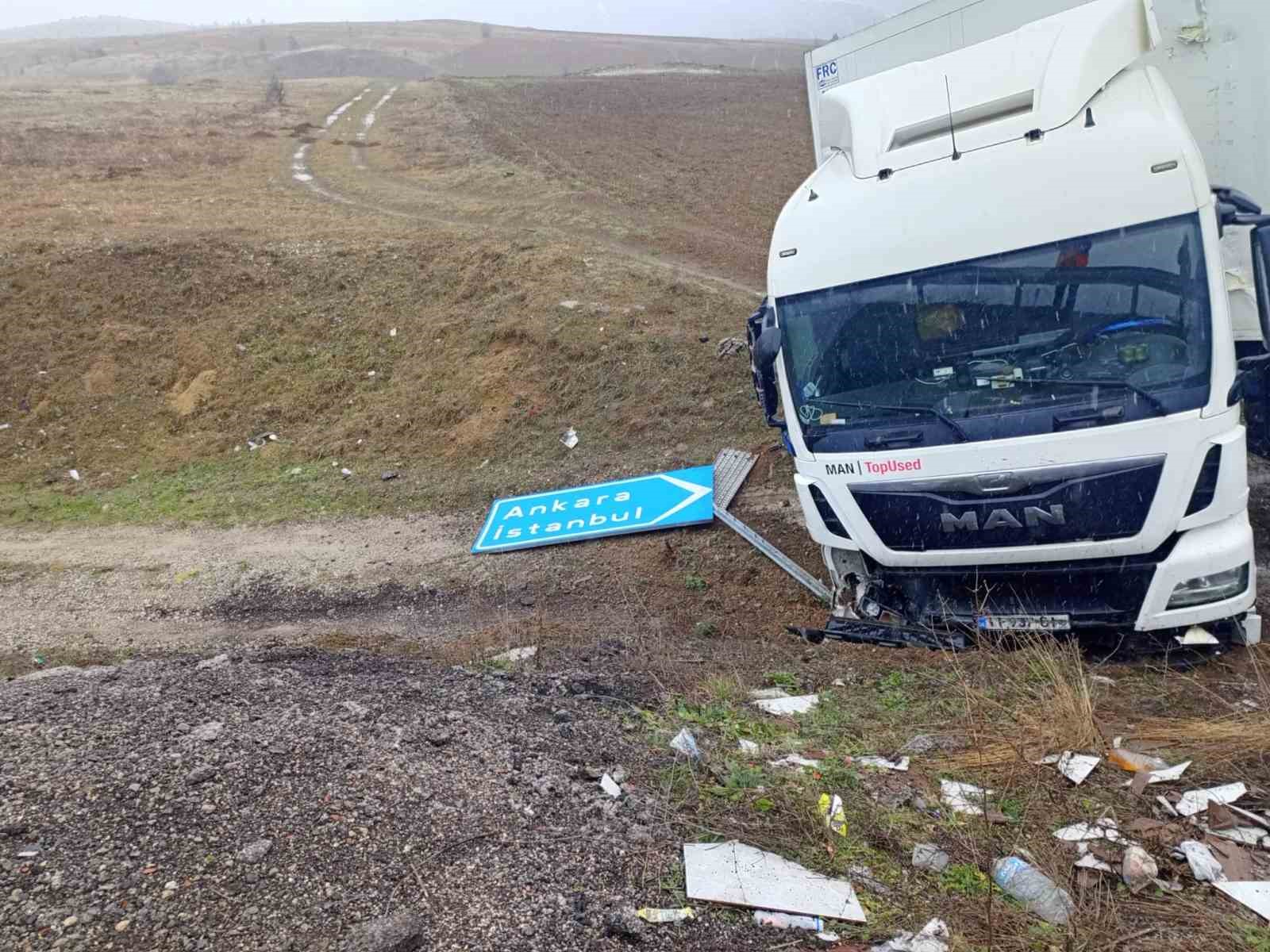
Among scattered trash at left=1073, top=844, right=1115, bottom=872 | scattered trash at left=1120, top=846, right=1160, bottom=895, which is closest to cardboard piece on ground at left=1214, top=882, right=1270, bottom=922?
scattered trash at left=1120, top=846, right=1160, bottom=895

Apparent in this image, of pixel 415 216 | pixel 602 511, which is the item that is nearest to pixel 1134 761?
pixel 602 511

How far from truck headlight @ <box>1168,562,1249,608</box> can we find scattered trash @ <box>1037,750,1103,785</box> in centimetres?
129

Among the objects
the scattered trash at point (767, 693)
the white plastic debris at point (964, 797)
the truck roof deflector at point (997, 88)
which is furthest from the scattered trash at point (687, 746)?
the truck roof deflector at point (997, 88)

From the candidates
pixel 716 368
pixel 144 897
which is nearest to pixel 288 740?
pixel 144 897

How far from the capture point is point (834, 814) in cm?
379

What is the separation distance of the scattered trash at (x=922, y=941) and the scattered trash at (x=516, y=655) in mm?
3765

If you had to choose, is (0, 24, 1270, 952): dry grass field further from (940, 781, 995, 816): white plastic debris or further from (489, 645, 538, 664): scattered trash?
(489, 645, 538, 664): scattered trash

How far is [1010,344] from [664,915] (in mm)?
3550

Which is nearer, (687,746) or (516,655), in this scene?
(687,746)

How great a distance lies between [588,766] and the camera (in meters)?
4.20

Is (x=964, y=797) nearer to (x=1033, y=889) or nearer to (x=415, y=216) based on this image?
(x=1033, y=889)

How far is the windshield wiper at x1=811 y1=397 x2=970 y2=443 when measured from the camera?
5.15m

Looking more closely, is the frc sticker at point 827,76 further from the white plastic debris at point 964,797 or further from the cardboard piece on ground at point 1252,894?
the cardboard piece on ground at point 1252,894

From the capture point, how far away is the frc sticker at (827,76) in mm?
8117
